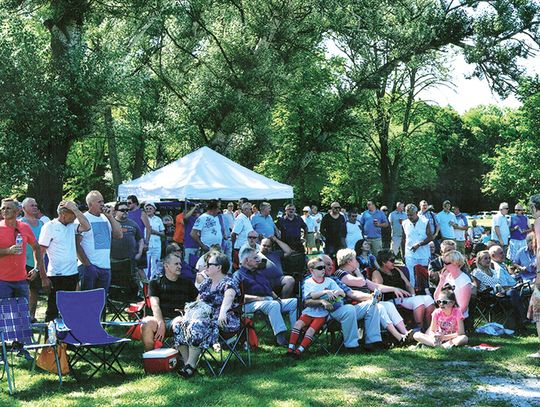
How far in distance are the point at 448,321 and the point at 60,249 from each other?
14.9ft

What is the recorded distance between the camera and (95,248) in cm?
856

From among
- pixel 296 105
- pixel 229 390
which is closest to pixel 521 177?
pixel 296 105

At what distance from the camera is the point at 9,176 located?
574 inches

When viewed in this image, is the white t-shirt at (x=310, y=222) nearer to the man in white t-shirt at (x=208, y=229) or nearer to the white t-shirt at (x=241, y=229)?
the white t-shirt at (x=241, y=229)

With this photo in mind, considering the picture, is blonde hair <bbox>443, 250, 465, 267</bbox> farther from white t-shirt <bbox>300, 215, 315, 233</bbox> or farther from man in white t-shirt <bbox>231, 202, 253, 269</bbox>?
white t-shirt <bbox>300, 215, 315, 233</bbox>

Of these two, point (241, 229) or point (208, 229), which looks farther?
point (241, 229)

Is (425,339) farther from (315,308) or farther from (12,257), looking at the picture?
(12,257)

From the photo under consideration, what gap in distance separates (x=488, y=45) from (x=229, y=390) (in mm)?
19836

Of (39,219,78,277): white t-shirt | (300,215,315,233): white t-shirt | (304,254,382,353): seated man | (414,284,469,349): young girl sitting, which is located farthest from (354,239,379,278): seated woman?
(300,215,315,233): white t-shirt

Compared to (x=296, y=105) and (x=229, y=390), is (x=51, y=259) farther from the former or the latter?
(x=296, y=105)

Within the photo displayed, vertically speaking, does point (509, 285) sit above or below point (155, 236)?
below

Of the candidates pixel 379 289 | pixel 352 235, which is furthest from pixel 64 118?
pixel 379 289

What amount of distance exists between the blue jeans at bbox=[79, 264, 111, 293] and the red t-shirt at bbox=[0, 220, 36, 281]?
40.2 inches

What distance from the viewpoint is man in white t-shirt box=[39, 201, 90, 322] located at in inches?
308
